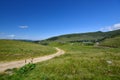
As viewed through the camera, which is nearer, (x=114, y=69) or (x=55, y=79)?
(x=55, y=79)

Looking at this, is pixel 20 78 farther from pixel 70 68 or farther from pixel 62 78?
pixel 70 68

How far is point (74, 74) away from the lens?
17.1 m

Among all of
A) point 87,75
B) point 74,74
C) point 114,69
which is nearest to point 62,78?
point 74,74

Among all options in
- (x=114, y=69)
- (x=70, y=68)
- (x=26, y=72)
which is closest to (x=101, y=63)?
(x=114, y=69)

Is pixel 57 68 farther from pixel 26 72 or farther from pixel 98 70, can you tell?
pixel 98 70

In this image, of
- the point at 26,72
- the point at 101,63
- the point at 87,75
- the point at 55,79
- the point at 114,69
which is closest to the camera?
the point at 55,79

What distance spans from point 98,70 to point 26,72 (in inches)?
374

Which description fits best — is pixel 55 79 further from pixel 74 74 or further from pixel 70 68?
pixel 70 68

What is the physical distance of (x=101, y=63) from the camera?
2216 cm

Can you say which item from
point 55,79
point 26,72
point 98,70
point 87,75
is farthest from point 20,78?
point 98,70

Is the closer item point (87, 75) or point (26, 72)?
point (87, 75)

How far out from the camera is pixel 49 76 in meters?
16.1

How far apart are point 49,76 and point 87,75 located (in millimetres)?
4462

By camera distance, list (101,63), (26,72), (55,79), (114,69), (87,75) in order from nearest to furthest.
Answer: (55,79) → (87,75) → (26,72) → (114,69) → (101,63)
